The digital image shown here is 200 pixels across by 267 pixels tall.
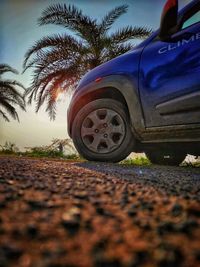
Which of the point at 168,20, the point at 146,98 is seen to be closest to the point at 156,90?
the point at 146,98

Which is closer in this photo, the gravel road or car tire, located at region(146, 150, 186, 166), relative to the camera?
the gravel road

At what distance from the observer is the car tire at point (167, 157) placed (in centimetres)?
470

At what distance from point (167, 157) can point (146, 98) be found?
5.46 ft

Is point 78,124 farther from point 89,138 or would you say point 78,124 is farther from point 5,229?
point 5,229

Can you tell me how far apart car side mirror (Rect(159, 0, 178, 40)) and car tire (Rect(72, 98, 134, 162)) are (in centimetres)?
92

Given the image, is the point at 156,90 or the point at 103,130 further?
the point at 103,130

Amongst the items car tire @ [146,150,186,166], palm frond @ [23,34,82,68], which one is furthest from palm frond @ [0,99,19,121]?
car tire @ [146,150,186,166]

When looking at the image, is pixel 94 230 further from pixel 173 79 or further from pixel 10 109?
pixel 10 109

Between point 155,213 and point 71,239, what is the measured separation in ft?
1.32

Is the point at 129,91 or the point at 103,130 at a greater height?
the point at 129,91

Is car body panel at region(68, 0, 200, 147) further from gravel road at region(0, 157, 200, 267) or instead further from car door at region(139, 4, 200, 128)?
gravel road at region(0, 157, 200, 267)

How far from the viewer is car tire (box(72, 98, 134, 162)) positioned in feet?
12.1

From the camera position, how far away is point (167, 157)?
4.81m

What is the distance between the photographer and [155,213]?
109 cm
